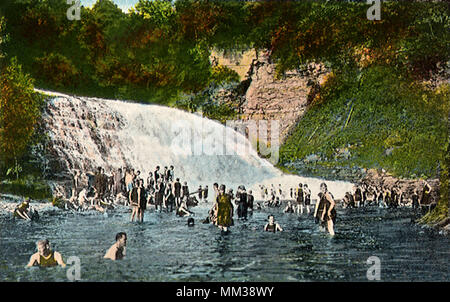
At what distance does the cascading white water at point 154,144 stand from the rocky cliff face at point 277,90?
1.97 feet

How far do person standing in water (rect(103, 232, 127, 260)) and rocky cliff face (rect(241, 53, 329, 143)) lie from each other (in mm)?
2793

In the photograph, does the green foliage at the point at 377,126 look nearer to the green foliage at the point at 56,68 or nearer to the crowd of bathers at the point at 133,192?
the crowd of bathers at the point at 133,192

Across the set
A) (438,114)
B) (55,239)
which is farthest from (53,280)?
(438,114)

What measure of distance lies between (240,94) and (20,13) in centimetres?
374

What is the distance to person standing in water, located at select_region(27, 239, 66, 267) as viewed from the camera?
7.37m

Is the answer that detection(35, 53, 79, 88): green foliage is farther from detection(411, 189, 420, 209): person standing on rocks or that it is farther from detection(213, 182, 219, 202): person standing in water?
detection(411, 189, 420, 209): person standing on rocks

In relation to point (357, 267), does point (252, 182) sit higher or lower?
higher

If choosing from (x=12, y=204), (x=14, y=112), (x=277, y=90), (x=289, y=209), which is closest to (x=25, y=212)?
(x=12, y=204)

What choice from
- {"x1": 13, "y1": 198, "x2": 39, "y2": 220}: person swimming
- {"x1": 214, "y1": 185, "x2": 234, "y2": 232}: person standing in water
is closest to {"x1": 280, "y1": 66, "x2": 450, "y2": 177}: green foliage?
{"x1": 214, "y1": 185, "x2": 234, "y2": 232}: person standing in water

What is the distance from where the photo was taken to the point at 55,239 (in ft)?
25.9

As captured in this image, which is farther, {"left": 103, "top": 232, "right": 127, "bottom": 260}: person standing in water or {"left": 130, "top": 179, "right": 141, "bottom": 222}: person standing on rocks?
{"left": 130, "top": 179, "right": 141, "bottom": 222}: person standing on rocks

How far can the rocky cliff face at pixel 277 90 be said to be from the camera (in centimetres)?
880

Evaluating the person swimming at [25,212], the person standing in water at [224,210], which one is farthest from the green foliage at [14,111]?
the person standing in water at [224,210]

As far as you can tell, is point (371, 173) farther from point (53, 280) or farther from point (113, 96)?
point (53, 280)
